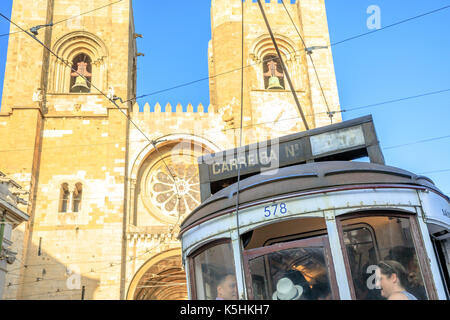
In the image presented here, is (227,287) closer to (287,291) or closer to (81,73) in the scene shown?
(287,291)

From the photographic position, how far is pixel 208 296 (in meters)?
4.72

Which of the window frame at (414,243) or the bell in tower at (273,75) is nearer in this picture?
the window frame at (414,243)

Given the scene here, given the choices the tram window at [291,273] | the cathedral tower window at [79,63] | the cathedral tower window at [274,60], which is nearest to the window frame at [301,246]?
the tram window at [291,273]

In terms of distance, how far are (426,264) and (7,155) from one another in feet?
51.0

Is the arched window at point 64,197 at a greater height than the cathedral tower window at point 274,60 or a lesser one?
lesser

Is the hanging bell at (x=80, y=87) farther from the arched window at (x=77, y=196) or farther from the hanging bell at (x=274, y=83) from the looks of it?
the hanging bell at (x=274, y=83)

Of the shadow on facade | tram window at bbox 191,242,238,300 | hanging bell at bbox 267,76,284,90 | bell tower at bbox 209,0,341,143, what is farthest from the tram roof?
hanging bell at bbox 267,76,284,90

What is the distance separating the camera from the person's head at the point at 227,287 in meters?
4.48

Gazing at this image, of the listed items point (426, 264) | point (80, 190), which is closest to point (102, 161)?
point (80, 190)

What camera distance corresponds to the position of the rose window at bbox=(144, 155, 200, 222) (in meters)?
17.9

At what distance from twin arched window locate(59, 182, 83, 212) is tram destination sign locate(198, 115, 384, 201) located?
11550 mm

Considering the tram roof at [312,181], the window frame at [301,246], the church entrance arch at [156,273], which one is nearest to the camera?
the window frame at [301,246]

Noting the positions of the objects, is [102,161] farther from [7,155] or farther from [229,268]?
[229,268]

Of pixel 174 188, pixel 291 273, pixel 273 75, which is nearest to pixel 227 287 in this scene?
pixel 291 273
